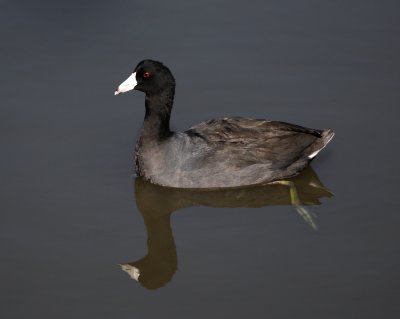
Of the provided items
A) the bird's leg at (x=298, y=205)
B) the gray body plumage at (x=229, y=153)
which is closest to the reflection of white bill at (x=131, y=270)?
the gray body plumage at (x=229, y=153)

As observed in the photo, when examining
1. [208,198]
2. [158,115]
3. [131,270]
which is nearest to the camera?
[131,270]

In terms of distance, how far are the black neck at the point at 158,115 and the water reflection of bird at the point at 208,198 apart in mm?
459

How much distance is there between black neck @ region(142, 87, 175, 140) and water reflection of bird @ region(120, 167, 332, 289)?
18.1 inches

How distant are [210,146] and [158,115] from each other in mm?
561

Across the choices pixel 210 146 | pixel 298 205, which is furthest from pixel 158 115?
pixel 298 205

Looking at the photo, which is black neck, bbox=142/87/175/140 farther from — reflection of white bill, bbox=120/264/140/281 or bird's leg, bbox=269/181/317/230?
reflection of white bill, bbox=120/264/140/281

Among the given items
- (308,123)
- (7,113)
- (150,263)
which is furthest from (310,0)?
(150,263)

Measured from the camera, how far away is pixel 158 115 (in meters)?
8.07

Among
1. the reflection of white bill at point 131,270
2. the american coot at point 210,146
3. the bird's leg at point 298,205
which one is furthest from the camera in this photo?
the american coot at point 210,146

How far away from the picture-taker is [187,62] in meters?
9.36

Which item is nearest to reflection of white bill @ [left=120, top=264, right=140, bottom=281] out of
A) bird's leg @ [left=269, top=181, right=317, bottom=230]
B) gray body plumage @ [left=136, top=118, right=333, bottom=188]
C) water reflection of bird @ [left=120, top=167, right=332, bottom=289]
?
water reflection of bird @ [left=120, top=167, right=332, bottom=289]

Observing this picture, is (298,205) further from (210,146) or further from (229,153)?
(210,146)

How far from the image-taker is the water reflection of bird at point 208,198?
294 inches

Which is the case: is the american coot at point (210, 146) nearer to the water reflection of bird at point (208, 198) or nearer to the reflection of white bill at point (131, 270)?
the water reflection of bird at point (208, 198)
